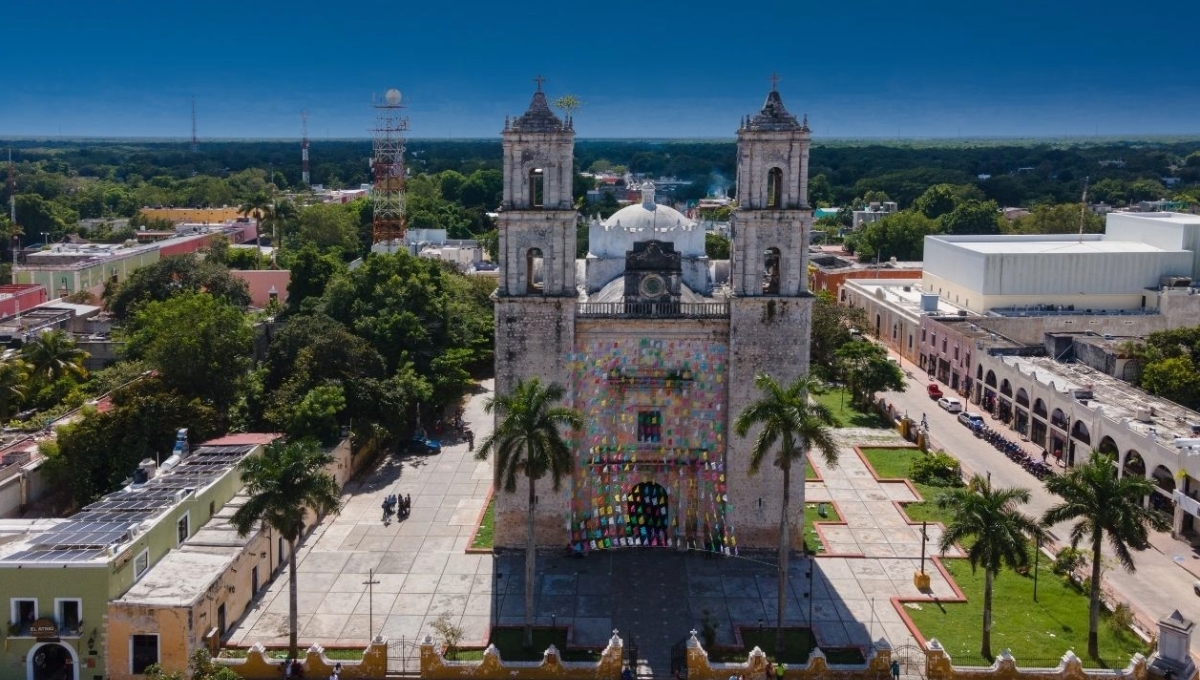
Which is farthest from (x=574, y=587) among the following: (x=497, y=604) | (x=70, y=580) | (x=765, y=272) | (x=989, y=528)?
(x=70, y=580)

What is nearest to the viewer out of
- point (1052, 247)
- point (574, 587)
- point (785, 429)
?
point (785, 429)

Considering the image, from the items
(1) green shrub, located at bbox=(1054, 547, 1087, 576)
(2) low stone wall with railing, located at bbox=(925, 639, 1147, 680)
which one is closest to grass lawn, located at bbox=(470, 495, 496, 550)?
(2) low stone wall with railing, located at bbox=(925, 639, 1147, 680)

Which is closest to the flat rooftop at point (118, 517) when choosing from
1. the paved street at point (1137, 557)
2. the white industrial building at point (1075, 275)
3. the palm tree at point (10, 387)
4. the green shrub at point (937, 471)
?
the palm tree at point (10, 387)

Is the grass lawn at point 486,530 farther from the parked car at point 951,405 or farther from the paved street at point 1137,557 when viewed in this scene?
the parked car at point 951,405

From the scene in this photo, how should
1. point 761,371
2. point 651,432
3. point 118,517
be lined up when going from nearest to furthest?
point 118,517
point 761,371
point 651,432

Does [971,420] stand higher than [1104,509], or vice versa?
[1104,509]

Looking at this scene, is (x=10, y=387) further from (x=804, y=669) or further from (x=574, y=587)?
(x=804, y=669)
